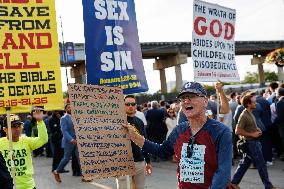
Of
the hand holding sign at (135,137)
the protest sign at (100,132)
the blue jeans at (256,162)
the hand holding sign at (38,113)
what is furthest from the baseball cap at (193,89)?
the blue jeans at (256,162)

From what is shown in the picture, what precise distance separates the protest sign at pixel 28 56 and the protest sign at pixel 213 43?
8.16 feet

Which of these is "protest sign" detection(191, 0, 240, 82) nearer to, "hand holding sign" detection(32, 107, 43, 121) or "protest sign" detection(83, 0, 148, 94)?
"protest sign" detection(83, 0, 148, 94)

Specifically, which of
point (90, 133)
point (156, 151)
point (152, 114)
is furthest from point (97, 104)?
point (152, 114)

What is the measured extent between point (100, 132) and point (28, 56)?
1.15 metres

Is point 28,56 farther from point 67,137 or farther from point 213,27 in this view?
point 67,137

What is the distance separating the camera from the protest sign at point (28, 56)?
465 cm

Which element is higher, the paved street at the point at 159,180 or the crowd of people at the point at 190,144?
the crowd of people at the point at 190,144

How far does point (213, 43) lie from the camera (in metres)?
7.06

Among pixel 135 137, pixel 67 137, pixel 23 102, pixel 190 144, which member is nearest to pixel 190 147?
pixel 190 144

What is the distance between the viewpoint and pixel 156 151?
4.07 meters

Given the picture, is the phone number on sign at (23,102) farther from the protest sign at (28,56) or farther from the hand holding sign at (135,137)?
the hand holding sign at (135,137)

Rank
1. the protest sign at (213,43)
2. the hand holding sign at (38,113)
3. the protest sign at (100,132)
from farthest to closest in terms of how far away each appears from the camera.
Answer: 1. the protest sign at (213,43)
2. the hand holding sign at (38,113)
3. the protest sign at (100,132)

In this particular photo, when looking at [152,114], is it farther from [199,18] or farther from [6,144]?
[6,144]

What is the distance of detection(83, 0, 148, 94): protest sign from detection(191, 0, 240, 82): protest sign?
1.39 m
